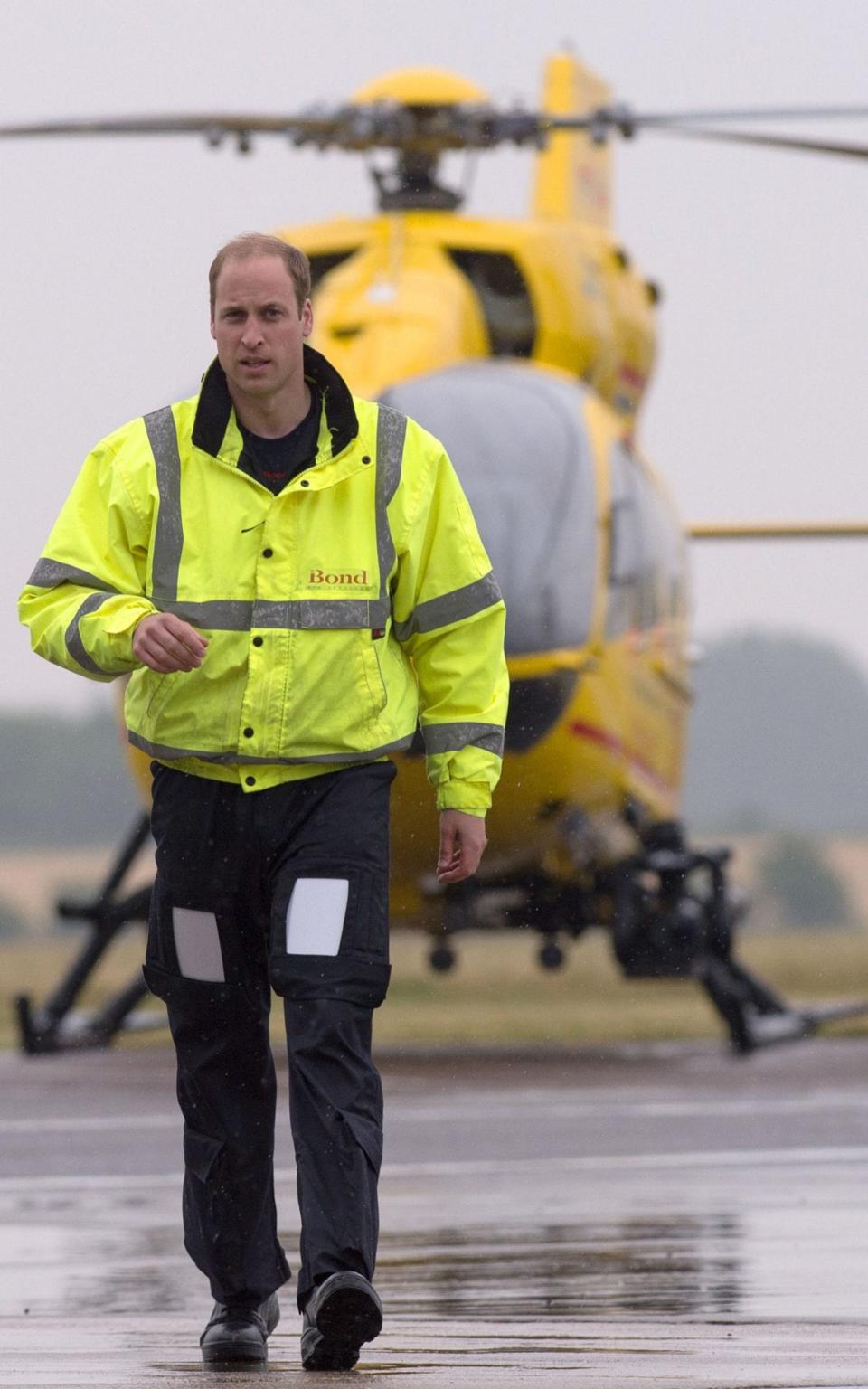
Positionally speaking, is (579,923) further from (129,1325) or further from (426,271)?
(129,1325)

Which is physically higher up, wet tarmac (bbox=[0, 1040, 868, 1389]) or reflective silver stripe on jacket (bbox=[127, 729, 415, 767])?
reflective silver stripe on jacket (bbox=[127, 729, 415, 767])

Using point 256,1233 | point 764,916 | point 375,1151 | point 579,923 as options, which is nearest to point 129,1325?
point 256,1233

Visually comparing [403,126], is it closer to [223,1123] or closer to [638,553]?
[638,553]

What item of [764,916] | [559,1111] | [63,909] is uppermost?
[559,1111]

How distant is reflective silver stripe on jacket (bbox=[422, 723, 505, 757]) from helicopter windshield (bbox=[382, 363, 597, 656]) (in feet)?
26.0

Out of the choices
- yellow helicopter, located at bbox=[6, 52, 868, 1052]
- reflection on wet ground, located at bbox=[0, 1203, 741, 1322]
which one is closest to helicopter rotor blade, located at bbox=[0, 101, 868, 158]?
yellow helicopter, located at bbox=[6, 52, 868, 1052]

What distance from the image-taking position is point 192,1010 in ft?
13.3

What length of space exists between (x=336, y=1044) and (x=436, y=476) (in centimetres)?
80

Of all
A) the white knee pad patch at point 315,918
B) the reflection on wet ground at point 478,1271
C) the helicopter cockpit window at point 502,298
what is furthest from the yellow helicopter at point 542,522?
the white knee pad patch at point 315,918

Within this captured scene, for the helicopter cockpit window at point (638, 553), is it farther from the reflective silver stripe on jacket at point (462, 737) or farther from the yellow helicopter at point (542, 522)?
the reflective silver stripe on jacket at point (462, 737)

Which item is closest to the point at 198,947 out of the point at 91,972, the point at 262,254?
the point at 262,254

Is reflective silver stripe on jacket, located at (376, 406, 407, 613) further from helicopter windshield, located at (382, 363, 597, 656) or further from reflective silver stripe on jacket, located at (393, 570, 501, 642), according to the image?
helicopter windshield, located at (382, 363, 597, 656)

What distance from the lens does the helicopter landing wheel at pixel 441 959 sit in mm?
13484

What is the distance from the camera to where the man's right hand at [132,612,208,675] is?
3.77 meters
